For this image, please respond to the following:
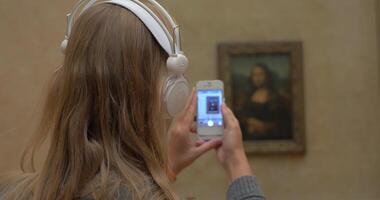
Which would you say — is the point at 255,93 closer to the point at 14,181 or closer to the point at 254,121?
the point at 254,121

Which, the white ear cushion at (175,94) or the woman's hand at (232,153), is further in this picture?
the woman's hand at (232,153)

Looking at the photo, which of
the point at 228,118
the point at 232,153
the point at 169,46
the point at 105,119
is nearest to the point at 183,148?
the point at 228,118

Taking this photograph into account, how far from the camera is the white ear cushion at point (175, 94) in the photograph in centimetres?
202

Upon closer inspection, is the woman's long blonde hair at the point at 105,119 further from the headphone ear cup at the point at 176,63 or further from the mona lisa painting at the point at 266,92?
the mona lisa painting at the point at 266,92

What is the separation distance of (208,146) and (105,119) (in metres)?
1.13

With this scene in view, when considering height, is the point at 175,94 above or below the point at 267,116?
above

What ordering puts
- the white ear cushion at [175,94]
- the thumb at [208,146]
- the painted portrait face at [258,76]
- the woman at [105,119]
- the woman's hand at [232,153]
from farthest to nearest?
the painted portrait face at [258,76] < the thumb at [208,146] < the woman's hand at [232,153] < the white ear cushion at [175,94] < the woman at [105,119]

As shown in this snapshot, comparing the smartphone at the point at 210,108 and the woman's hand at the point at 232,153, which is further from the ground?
the smartphone at the point at 210,108

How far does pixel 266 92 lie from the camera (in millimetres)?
8133

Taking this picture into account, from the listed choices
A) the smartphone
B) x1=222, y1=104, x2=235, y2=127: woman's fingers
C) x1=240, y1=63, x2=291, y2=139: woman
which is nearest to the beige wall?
x1=240, y1=63, x2=291, y2=139: woman

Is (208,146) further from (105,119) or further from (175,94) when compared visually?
(105,119)

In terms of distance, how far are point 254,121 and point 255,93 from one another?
1.12ft

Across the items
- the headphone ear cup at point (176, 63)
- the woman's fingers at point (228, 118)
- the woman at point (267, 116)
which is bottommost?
the woman at point (267, 116)

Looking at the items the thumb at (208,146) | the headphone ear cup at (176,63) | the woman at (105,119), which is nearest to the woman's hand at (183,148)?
the thumb at (208,146)
